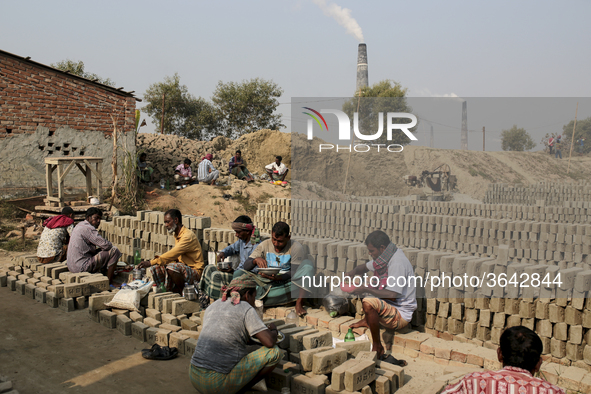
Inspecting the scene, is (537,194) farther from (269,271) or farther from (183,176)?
(269,271)

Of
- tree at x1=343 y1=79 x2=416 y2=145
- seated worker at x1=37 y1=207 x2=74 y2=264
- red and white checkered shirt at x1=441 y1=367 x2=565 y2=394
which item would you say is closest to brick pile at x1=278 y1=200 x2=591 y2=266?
seated worker at x1=37 y1=207 x2=74 y2=264

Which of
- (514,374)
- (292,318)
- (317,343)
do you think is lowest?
(292,318)

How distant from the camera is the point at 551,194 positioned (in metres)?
19.2

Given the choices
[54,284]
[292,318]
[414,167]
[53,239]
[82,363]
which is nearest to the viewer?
[82,363]

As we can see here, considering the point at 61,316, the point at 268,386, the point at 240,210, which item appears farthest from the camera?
the point at 240,210

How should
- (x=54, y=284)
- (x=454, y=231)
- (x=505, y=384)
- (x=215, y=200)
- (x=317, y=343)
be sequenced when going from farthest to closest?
(x=215, y=200) → (x=454, y=231) → (x=54, y=284) → (x=317, y=343) → (x=505, y=384)

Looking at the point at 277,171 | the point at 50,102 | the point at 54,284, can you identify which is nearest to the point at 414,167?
the point at 277,171

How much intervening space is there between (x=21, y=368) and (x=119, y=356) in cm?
83

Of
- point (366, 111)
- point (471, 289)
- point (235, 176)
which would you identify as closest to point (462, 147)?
point (366, 111)

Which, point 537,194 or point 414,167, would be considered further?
point 414,167

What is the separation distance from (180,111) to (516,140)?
41971 millimetres

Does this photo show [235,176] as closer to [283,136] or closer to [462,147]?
[283,136]

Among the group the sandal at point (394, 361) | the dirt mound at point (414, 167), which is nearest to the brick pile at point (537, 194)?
the dirt mound at point (414, 167)

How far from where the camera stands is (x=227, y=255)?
248 inches
